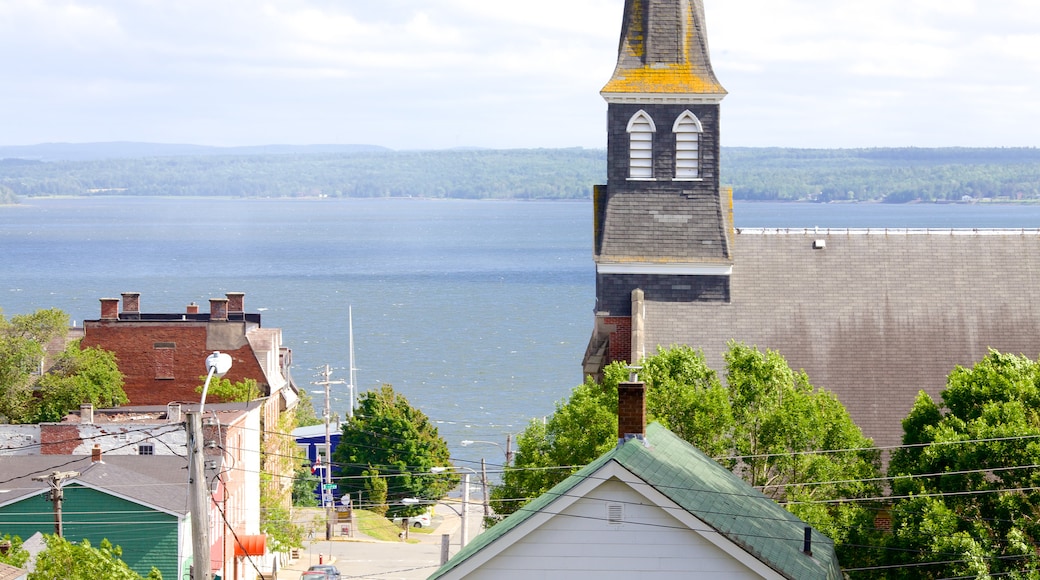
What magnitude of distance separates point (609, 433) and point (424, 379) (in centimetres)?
8968

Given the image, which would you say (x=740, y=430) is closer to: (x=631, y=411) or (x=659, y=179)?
(x=659, y=179)

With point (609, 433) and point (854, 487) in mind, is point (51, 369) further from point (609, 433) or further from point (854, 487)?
point (854, 487)

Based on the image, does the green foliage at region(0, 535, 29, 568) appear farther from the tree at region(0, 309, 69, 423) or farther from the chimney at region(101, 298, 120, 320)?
the chimney at region(101, 298, 120, 320)

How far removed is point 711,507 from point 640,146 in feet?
63.0

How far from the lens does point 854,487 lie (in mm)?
31391

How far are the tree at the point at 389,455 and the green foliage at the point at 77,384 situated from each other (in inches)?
418

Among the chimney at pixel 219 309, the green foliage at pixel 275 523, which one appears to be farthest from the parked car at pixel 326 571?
the chimney at pixel 219 309

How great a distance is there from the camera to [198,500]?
21062 millimetres

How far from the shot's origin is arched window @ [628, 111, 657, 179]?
41.1 metres

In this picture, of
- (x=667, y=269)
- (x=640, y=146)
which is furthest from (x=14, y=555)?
(x=640, y=146)

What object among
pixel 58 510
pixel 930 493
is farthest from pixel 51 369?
pixel 930 493

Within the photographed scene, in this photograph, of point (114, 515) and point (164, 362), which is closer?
point (114, 515)

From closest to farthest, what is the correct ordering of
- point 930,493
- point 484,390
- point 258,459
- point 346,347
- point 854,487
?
point 930,493
point 854,487
point 258,459
point 484,390
point 346,347

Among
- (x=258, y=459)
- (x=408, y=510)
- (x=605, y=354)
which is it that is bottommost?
(x=408, y=510)
